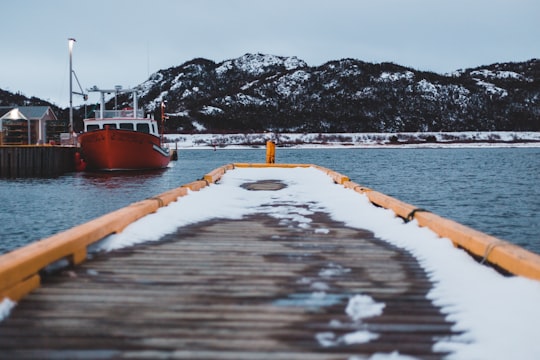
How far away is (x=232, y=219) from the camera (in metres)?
7.61

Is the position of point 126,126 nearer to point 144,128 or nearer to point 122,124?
point 122,124

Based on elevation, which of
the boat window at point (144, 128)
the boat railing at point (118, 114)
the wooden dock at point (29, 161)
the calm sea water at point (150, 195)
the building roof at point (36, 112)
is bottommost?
the calm sea water at point (150, 195)

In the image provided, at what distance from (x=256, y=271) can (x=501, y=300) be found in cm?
197

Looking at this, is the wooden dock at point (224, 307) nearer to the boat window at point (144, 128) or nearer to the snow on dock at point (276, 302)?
the snow on dock at point (276, 302)

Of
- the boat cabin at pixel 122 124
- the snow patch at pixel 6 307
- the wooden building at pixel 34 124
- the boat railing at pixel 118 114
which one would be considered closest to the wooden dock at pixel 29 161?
the boat cabin at pixel 122 124

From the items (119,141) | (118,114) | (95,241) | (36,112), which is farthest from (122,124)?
(95,241)

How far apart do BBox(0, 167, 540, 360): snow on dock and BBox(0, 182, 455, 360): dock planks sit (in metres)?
0.01

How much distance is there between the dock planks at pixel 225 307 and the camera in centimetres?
291

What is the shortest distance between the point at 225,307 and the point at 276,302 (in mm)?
375

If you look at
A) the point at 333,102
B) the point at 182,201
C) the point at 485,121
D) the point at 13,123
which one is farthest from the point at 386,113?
the point at 182,201

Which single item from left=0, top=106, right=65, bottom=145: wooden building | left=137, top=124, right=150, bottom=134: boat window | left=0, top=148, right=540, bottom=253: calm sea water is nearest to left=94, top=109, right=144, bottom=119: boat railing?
left=137, top=124, right=150, bottom=134: boat window

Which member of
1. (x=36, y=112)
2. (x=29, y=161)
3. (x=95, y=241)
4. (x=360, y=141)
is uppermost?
(x=36, y=112)

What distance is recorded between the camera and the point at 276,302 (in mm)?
A: 3650

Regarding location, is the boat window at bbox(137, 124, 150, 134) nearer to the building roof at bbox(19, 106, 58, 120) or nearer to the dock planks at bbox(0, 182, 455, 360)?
the building roof at bbox(19, 106, 58, 120)
